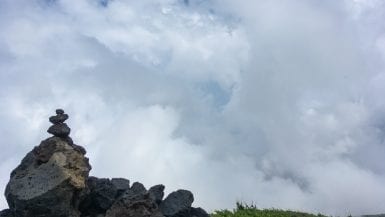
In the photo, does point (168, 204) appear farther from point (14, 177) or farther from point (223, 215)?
point (223, 215)

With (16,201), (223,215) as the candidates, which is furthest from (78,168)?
(223,215)

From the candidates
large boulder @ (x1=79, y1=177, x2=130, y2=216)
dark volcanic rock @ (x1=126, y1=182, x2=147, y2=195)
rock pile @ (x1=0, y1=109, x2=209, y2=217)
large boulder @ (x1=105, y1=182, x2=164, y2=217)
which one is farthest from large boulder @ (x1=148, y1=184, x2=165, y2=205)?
large boulder @ (x1=105, y1=182, x2=164, y2=217)

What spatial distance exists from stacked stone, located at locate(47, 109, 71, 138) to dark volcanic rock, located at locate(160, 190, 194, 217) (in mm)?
4866

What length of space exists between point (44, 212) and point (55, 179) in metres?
1.21

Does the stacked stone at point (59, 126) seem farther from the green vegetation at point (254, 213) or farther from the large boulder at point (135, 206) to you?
the green vegetation at point (254, 213)

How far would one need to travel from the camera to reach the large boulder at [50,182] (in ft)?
68.5

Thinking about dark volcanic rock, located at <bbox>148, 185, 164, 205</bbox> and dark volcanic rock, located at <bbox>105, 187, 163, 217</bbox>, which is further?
dark volcanic rock, located at <bbox>148, 185, 164, 205</bbox>

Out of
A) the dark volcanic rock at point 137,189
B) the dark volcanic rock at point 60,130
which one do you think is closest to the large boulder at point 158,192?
the dark volcanic rock at point 137,189

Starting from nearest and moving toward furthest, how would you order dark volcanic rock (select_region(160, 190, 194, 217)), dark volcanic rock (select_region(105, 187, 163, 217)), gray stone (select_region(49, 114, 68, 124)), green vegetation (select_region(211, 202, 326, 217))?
dark volcanic rock (select_region(105, 187, 163, 217)) < gray stone (select_region(49, 114, 68, 124)) < dark volcanic rock (select_region(160, 190, 194, 217)) < green vegetation (select_region(211, 202, 326, 217))

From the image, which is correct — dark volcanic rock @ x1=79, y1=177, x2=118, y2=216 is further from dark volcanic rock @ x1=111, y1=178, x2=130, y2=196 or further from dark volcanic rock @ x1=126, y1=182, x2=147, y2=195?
dark volcanic rock @ x1=126, y1=182, x2=147, y2=195

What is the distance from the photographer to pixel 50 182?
21078mm

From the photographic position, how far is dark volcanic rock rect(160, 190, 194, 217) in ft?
78.3

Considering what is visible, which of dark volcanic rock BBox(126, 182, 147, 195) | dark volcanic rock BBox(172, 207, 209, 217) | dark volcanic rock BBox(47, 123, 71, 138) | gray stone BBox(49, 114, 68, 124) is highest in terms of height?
gray stone BBox(49, 114, 68, 124)

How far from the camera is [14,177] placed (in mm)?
22234
